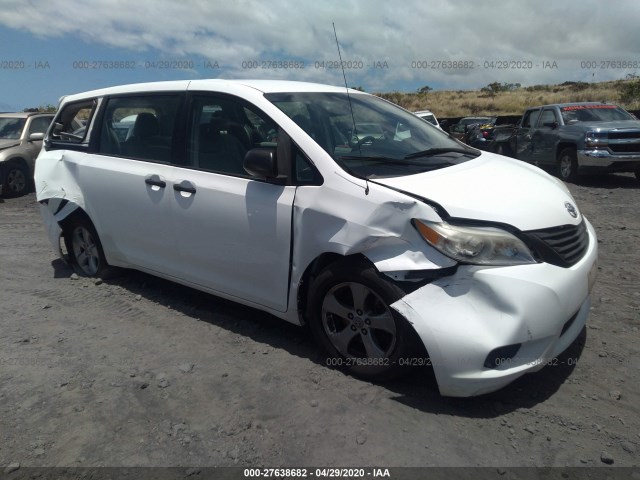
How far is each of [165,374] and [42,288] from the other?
259 centimetres

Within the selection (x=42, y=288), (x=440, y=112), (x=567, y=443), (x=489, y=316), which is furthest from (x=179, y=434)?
(x=440, y=112)

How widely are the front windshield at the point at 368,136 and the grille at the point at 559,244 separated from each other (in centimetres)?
85

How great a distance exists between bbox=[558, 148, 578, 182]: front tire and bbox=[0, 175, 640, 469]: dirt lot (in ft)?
24.5

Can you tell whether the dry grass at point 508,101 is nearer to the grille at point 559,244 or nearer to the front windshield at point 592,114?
the front windshield at point 592,114

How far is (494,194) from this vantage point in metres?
3.25

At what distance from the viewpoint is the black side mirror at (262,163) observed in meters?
3.57

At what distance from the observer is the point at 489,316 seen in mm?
2900

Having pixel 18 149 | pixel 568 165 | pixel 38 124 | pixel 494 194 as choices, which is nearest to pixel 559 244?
pixel 494 194

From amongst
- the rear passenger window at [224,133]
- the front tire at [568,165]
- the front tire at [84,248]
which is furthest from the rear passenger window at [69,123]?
the front tire at [568,165]

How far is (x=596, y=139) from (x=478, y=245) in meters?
9.46

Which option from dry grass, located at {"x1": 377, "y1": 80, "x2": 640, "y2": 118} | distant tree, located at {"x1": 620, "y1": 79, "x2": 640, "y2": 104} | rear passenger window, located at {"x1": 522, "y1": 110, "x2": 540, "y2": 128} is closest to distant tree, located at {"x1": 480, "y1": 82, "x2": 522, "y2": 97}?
dry grass, located at {"x1": 377, "y1": 80, "x2": 640, "y2": 118}

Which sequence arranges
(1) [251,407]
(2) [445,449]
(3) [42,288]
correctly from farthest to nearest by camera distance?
(3) [42,288] → (1) [251,407] → (2) [445,449]

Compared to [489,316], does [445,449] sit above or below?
below

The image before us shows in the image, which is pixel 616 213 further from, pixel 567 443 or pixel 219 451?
pixel 219 451
